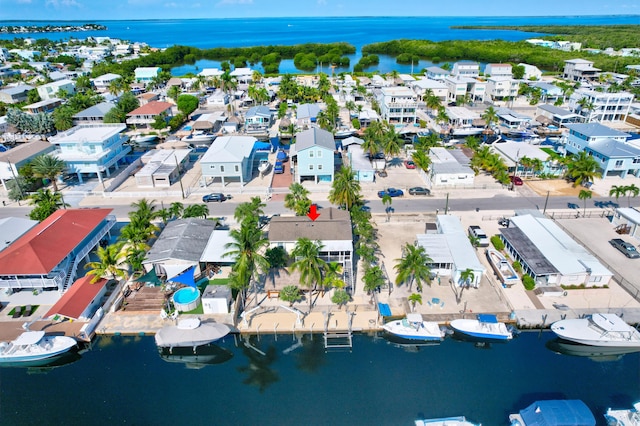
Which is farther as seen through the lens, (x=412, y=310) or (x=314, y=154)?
(x=314, y=154)

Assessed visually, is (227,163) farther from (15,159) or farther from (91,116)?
(91,116)

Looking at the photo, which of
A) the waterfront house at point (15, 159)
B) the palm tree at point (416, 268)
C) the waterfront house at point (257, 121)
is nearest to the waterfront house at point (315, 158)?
the waterfront house at point (257, 121)

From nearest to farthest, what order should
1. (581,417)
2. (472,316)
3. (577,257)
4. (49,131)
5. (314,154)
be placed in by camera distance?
(581,417)
(472,316)
(577,257)
(314,154)
(49,131)

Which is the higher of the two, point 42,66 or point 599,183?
point 42,66

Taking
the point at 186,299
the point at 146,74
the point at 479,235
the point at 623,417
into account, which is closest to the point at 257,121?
the point at 479,235

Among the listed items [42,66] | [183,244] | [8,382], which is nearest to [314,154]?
[183,244]

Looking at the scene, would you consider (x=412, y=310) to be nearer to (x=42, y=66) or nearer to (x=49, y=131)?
(x=49, y=131)

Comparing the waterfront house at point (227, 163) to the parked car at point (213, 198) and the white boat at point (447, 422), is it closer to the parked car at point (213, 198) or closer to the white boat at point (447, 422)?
the parked car at point (213, 198)
